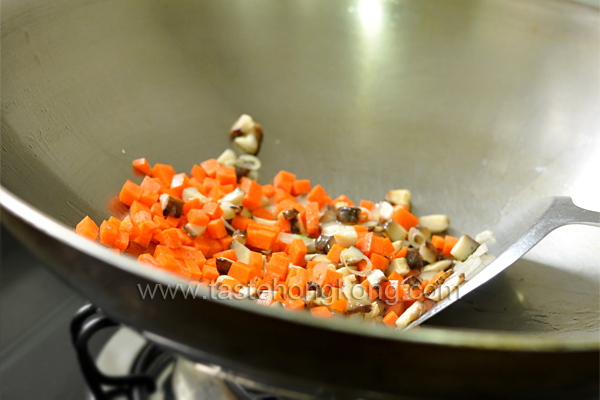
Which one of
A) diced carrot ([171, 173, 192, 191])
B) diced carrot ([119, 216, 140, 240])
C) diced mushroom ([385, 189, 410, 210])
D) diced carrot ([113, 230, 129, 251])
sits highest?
diced carrot ([171, 173, 192, 191])

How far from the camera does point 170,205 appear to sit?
108cm

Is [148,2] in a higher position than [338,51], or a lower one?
higher

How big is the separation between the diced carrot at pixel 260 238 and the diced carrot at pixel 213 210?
0.08m

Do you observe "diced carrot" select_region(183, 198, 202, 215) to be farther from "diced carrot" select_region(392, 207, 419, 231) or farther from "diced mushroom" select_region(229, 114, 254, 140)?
"diced carrot" select_region(392, 207, 419, 231)

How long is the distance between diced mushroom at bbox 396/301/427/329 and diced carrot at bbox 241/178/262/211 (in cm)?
50

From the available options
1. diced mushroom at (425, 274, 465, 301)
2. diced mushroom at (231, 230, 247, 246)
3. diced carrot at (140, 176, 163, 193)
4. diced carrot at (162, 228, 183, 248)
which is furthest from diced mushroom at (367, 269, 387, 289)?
diced carrot at (140, 176, 163, 193)

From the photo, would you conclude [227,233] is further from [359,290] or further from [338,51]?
[338,51]

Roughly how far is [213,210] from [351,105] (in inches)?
20.8

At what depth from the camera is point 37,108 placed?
3.28ft

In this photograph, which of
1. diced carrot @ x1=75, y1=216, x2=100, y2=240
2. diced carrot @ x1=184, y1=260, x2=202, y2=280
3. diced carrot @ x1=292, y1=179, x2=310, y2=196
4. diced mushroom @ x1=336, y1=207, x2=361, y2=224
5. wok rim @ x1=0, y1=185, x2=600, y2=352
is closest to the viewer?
wok rim @ x1=0, y1=185, x2=600, y2=352

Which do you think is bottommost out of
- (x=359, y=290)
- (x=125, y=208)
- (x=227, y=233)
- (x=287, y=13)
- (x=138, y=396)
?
(x=138, y=396)

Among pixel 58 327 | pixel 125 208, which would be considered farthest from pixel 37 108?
pixel 58 327

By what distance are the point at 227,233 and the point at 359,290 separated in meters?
0.38

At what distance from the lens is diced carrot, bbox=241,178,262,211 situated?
1.24 m
